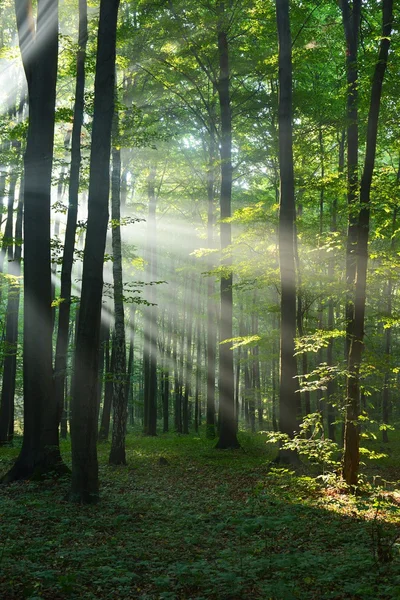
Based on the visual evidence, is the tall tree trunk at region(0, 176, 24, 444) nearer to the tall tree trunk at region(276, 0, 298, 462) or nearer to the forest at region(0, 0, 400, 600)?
the forest at region(0, 0, 400, 600)

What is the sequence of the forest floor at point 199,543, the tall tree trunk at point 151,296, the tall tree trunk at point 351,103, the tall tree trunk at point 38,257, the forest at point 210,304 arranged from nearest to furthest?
the forest floor at point 199,543, the forest at point 210,304, the tall tree trunk at point 38,257, the tall tree trunk at point 351,103, the tall tree trunk at point 151,296

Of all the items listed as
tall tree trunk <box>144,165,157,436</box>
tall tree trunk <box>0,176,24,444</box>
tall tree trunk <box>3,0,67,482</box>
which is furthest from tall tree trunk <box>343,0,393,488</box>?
tall tree trunk <box>144,165,157,436</box>

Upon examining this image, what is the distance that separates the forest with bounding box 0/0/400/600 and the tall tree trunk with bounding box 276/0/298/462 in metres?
0.04

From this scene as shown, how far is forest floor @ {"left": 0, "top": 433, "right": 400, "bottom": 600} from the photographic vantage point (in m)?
4.59

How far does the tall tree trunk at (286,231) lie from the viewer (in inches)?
462

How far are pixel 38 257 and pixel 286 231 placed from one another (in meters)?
5.45

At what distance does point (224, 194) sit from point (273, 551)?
12502 millimetres

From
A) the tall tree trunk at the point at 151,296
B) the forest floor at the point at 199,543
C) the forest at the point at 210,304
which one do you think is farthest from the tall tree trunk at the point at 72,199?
the tall tree trunk at the point at 151,296

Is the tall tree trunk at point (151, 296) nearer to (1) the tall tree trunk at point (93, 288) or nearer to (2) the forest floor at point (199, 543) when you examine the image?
(2) the forest floor at point (199, 543)

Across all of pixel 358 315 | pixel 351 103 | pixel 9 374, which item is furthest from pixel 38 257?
pixel 9 374

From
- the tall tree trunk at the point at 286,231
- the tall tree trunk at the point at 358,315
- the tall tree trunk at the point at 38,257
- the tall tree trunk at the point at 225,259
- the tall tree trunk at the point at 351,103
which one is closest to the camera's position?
the tall tree trunk at the point at 358,315

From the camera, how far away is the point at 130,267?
1192 inches

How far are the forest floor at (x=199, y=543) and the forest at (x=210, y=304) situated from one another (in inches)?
1.4

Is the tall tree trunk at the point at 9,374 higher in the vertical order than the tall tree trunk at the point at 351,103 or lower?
lower
